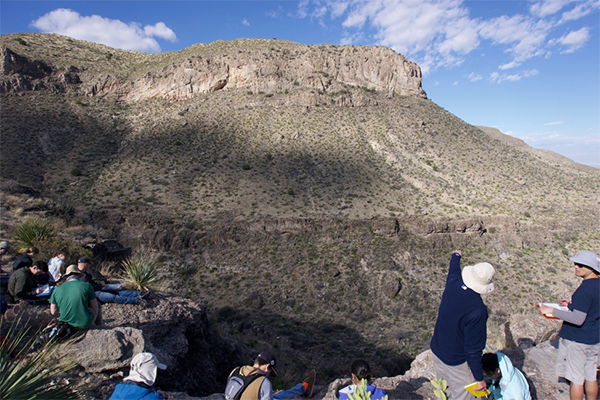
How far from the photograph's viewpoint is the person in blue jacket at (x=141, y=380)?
10.6ft

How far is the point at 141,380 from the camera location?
131 inches

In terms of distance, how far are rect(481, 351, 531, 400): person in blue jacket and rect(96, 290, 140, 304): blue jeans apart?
305 inches

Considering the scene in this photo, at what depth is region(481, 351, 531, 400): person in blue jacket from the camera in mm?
3537

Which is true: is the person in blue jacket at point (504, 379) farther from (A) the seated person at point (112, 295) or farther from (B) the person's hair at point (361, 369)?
(A) the seated person at point (112, 295)

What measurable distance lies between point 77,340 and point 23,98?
49367 mm

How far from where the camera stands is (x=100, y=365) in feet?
15.9

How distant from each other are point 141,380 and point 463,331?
142 inches

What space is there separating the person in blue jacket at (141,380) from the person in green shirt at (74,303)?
2142 millimetres

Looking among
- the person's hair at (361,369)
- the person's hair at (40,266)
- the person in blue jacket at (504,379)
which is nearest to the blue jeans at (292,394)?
the person's hair at (361,369)

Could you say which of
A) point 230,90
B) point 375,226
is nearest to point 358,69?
point 230,90

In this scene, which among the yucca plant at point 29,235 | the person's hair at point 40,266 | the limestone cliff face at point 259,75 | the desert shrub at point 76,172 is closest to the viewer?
the person's hair at point 40,266

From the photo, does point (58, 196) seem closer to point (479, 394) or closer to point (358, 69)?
point (479, 394)

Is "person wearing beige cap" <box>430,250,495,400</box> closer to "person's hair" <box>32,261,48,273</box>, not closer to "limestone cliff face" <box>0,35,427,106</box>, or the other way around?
"person's hair" <box>32,261,48,273</box>

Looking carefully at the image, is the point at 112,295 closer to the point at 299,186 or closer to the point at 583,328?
the point at 583,328
